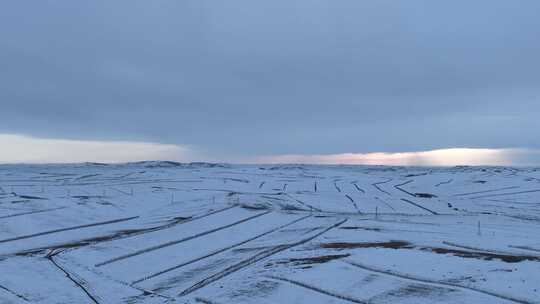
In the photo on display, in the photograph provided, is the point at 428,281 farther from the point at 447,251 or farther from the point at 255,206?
the point at 255,206

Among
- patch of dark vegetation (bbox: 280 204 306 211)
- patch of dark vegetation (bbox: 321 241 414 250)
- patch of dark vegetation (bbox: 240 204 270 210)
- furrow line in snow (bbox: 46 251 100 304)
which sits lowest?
furrow line in snow (bbox: 46 251 100 304)

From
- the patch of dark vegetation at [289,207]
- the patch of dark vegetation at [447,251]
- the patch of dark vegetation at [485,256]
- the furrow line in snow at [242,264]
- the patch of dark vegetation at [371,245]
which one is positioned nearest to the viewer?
the furrow line in snow at [242,264]

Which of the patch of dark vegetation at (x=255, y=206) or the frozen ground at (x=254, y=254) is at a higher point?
the patch of dark vegetation at (x=255, y=206)

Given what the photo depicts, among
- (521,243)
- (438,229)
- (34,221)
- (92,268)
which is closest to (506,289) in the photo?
(521,243)

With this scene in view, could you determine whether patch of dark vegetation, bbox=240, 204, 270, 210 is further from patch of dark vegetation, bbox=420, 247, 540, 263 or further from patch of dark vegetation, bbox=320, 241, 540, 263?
patch of dark vegetation, bbox=420, 247, 540, 263

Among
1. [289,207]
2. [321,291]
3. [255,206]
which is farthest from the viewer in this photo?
[289,207]

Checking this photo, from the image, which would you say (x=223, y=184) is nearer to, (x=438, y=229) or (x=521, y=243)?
(x=438, y=229)

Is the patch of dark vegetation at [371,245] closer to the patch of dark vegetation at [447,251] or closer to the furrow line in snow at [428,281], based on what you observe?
the patch of dark vegetation at [447,251]

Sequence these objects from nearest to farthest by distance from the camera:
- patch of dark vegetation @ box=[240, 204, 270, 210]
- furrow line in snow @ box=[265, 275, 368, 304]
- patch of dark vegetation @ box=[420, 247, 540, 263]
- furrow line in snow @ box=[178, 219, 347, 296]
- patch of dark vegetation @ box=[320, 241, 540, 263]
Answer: furrow line in snow @ box=[265, 275, 368, 304] < furrow line in snow @ box=[178, 219, 347, 296] < patch of dark vegetation @ box=[420, 247, 540, 263] < patch of dark vegetation @ box=[320, 241, 540, 263] < patch of dark vegetation @ box=[240, 204, 270, 210]

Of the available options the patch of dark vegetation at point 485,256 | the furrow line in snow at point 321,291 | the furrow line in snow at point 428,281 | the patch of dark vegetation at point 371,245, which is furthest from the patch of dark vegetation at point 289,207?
the furrow line in snow at point 321,291

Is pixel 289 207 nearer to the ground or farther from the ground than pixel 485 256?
farther from the ground

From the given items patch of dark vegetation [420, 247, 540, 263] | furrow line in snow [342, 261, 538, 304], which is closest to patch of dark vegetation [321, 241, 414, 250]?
patch of dark vegetation [420, 247, 540, 263]

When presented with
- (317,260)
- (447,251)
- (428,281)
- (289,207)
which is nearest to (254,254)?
(317,260)

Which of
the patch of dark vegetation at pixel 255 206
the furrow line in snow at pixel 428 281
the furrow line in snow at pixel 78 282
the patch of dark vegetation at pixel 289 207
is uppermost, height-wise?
the patch of dark vegetation at pixel 255 206
